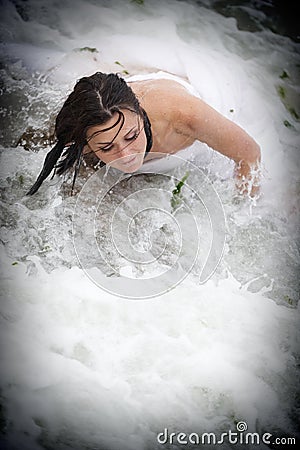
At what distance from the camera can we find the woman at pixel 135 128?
56.9 inches

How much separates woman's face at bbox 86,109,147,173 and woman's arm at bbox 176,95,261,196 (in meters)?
0.18

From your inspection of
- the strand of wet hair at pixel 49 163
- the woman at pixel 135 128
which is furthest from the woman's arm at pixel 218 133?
the strand of wet hair at pixel 49 163

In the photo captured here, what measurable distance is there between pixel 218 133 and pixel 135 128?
12.8 inches

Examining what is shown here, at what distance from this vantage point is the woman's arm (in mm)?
1654

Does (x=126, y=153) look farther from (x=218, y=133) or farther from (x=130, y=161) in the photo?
(x=218, y=133)

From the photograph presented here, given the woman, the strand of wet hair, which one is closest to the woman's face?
the woman

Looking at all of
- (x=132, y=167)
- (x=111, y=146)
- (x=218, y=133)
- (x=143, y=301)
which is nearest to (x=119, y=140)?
(x=111, y=146)

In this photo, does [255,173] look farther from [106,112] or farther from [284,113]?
[106,112]

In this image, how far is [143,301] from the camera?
68.4 inches

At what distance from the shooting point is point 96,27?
2.37 metres

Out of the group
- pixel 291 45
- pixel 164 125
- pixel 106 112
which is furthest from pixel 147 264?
pixel 291 45

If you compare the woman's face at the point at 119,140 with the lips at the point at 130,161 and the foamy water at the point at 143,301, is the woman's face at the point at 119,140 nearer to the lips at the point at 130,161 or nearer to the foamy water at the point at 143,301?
the lips at the point at 130,161

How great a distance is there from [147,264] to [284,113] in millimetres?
944

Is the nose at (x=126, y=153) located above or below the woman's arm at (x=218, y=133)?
below
